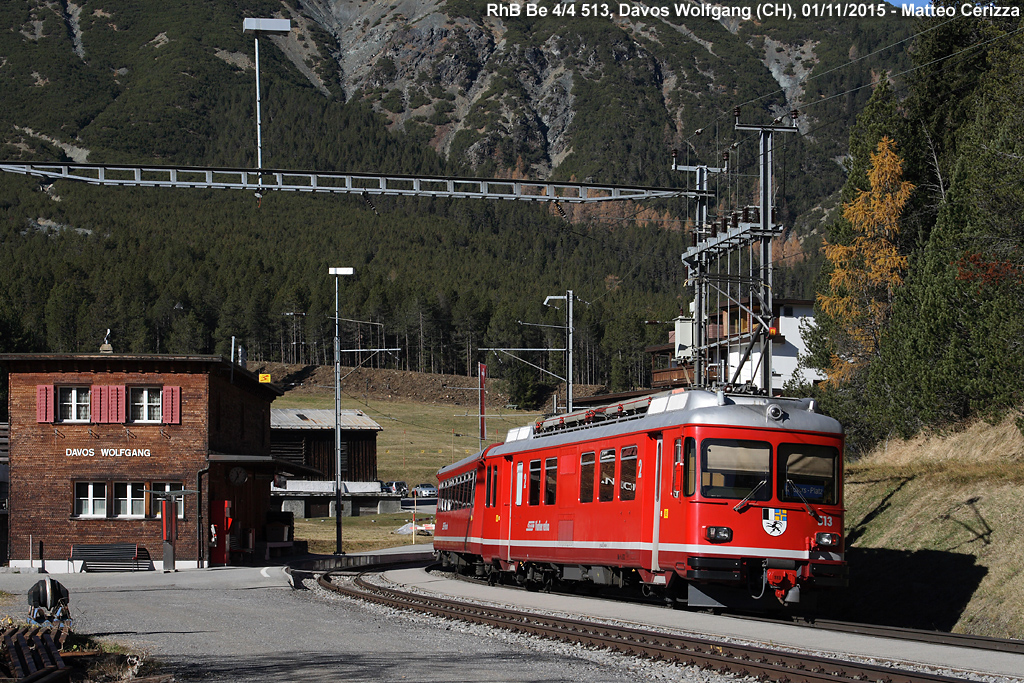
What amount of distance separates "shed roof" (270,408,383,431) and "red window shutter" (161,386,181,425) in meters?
40.4

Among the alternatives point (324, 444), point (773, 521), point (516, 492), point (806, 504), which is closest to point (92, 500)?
point (516, 492)

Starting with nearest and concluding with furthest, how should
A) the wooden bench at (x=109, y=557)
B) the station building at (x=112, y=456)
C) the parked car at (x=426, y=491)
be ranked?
the wooden bench at (x=109, y=557)
the station building at (x=112, y=456)
the parked car at (x=426, y=491)

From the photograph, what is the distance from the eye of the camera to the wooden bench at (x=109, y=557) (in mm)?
33531

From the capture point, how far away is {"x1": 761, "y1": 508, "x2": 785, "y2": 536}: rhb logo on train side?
1561 cm

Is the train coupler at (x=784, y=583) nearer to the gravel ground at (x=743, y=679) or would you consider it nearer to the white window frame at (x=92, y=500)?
the gravel ground at (x=743, y=679)

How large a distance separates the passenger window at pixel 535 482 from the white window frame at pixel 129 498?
17.6 metres

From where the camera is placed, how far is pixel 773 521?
51.3 ft

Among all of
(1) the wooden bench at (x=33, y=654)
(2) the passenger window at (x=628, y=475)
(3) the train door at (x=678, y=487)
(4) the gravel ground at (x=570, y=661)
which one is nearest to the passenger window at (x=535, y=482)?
(2) the passenger window at (x=628, y=475)

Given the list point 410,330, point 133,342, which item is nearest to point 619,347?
point 410,330

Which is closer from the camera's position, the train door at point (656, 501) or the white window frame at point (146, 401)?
the train door at point (656, 501)

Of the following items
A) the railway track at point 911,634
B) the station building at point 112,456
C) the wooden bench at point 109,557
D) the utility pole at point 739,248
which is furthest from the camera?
the station building at point 112,456

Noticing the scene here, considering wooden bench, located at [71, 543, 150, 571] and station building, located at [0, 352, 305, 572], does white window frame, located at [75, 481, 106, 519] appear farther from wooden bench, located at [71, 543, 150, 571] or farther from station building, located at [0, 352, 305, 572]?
wooden bench, located at [71, 543, 150, 571]

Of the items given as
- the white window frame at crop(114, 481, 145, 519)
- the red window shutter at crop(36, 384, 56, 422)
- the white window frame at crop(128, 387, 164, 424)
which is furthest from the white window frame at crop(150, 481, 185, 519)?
the red window shutter at crop(36, 384, 56, 422)

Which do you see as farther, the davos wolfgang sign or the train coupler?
the davos wolfgang sign
